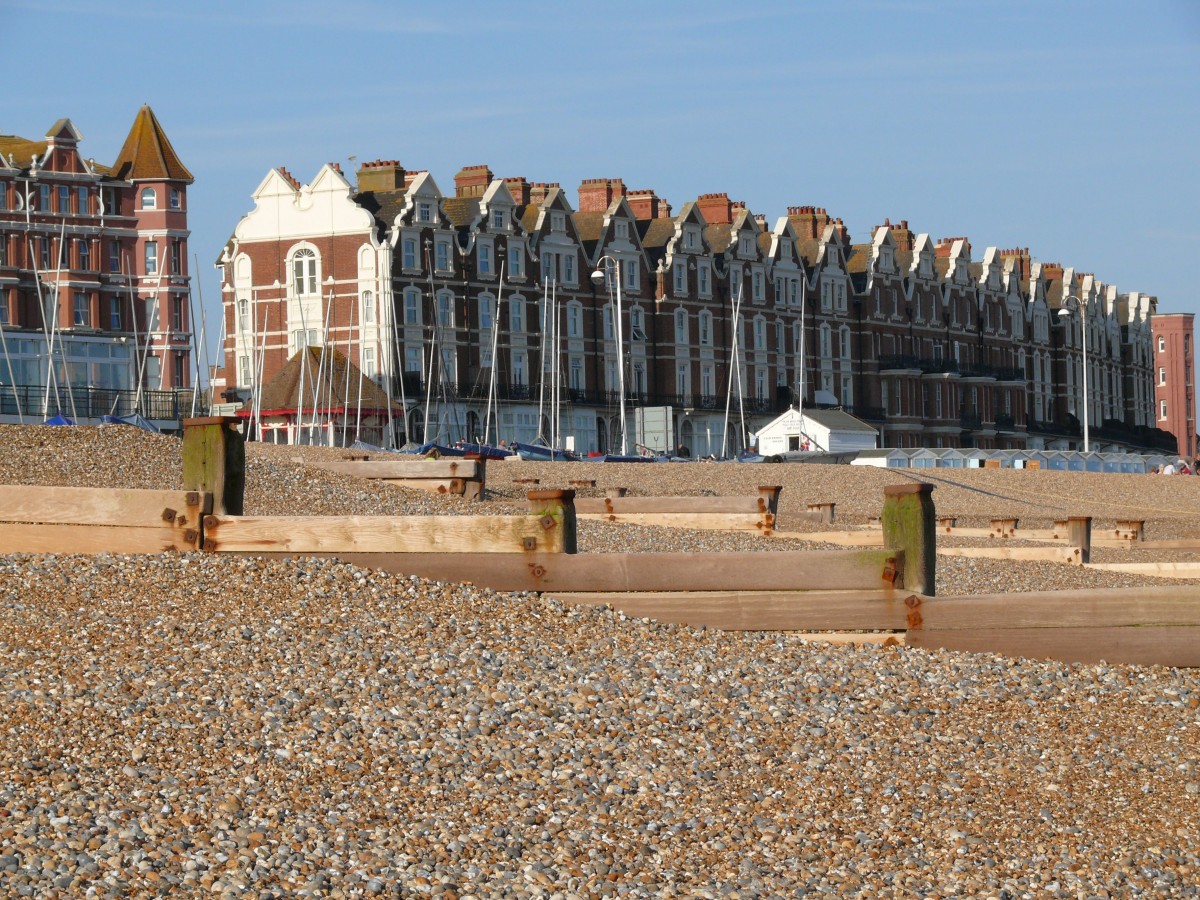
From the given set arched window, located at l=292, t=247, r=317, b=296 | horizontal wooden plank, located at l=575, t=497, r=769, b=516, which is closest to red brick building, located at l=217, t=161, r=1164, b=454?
arched window, located at l=292, t=247, r=317, b=296

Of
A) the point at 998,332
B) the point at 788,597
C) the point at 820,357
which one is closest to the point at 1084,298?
the point at 998,332

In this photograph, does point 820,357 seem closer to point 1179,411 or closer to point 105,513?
point 1179,411

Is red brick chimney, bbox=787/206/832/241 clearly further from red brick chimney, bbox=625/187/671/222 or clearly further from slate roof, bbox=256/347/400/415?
slate roof, bbox=256/347/400/415

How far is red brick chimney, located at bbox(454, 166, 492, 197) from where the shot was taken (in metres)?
75.9

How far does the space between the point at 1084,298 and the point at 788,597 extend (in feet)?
361

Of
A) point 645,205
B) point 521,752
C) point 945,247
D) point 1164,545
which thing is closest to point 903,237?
point 945,247

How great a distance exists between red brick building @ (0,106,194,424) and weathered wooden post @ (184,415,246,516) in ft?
172

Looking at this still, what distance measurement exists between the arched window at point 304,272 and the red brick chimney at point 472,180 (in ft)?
27.9

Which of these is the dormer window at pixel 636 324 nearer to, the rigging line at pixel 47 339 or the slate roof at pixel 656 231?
the slate roof at pixel 656 231

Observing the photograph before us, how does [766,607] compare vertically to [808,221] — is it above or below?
below

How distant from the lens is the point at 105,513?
11.6 meters

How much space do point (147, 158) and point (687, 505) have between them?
2229 inches

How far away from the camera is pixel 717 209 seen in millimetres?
87062

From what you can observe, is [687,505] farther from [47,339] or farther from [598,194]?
[598,194]
